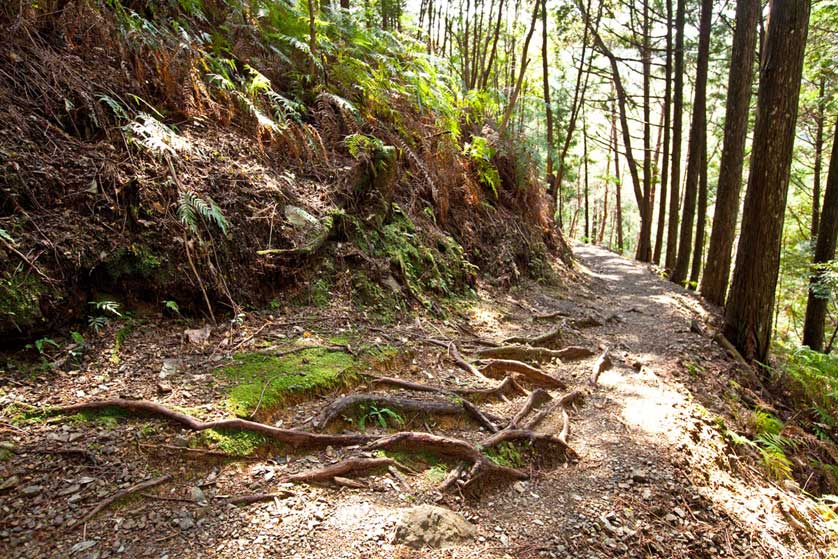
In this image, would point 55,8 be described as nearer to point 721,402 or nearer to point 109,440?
point 109,440

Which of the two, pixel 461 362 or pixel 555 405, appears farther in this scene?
pixel 461 362

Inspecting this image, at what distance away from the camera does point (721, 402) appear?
614cm

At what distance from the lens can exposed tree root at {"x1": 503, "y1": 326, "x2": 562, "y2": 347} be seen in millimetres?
6348

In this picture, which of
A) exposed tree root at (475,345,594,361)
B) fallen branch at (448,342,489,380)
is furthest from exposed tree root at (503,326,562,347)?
fallen branch at (448,342,489,380)

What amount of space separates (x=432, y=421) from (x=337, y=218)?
10.2ft

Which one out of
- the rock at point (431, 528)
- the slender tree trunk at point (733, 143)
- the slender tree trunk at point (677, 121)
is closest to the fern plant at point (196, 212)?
the rock at point (431, 528)

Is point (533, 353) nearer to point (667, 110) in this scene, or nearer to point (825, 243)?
point (825, 243)

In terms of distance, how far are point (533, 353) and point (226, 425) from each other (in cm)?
422

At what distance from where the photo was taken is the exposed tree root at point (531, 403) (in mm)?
4414

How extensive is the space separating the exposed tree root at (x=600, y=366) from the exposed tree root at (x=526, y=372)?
0.56 m

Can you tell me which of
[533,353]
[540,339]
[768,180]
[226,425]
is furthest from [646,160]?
[226,425]

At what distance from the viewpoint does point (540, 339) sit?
658 centimetres

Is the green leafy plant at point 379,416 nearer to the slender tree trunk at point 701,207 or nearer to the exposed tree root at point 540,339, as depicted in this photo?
the exposed tree root at point 540,339

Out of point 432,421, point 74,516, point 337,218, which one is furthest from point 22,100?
point 432,421
